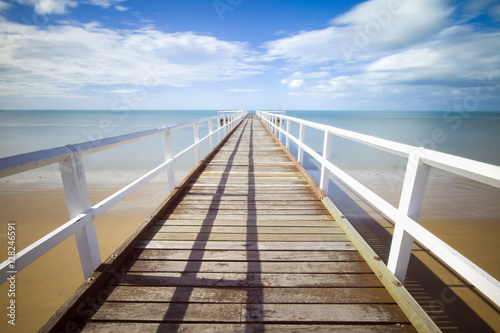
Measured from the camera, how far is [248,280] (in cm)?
179

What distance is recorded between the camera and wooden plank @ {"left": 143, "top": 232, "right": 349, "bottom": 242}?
2.35 meters

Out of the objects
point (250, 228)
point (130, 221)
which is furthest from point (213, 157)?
point (250, 228)

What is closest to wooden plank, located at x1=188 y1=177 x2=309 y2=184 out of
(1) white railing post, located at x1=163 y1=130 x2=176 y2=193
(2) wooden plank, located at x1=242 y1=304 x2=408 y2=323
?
(1) white railing post, located at x1=163 y1=130 x2=176 y2=193

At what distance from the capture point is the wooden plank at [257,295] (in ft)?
5.26

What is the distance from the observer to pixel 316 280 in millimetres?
1807

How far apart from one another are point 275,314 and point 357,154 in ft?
65.9

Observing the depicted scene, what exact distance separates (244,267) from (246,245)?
33 cm

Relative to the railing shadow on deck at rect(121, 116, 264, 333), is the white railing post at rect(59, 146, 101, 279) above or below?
above

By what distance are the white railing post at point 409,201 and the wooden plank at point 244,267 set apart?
0.98 feet

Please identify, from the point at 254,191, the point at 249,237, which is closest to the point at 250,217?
the point at 249,237

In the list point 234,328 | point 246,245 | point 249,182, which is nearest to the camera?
point 234,328

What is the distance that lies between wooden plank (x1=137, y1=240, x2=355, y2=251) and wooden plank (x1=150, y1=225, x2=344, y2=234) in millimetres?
218

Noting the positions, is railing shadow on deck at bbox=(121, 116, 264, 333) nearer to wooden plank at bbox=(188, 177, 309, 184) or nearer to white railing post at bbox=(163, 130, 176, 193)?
white railing post at bbox=(163, 130, 176, 193)

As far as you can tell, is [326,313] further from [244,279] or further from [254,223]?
[254,223]
